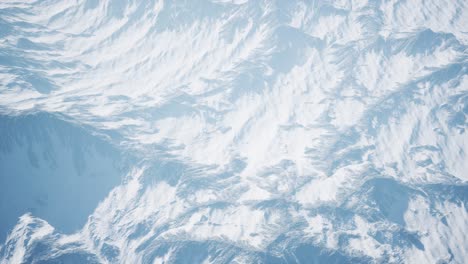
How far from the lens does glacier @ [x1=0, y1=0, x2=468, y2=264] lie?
122 metres

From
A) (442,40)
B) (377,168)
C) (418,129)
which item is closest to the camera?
(377,168)

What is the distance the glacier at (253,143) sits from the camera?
122 meters

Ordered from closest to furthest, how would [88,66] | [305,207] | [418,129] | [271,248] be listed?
[271,248] < [305,207] < [418,129] < [88,66]

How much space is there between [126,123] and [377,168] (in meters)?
85.3

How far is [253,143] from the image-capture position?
6156 inches

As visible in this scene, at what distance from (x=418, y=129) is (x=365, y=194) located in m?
34.1

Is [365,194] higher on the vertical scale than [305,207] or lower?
lower

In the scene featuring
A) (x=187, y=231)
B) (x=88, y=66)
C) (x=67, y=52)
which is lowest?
(x=187, y=231)

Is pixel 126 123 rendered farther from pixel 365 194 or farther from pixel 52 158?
pixel 365 194

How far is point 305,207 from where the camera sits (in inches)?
5098

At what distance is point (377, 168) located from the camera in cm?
13862

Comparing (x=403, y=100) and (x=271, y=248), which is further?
(x=403, y=100)

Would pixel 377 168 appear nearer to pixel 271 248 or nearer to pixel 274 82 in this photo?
pixel 271 248

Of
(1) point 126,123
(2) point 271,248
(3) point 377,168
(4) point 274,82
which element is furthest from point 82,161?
(3) point 377,168
